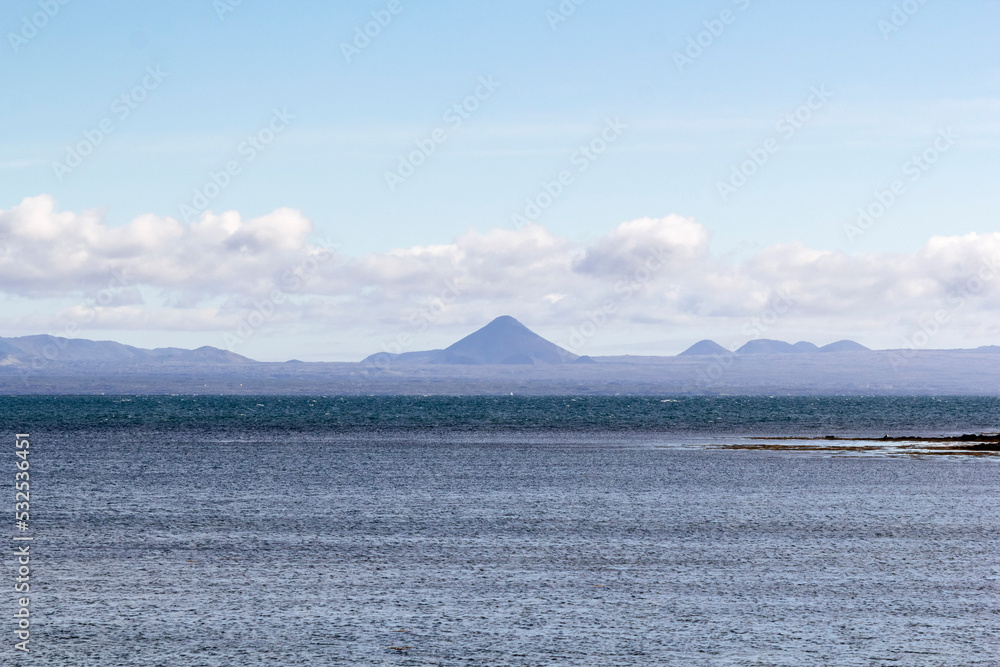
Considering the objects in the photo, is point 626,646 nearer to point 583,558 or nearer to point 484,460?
point 583,558

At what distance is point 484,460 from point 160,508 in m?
29.3

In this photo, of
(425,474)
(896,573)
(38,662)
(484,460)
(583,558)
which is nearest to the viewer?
(38,662)

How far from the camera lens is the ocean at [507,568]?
695 inches

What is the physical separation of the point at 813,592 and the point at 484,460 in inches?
1691

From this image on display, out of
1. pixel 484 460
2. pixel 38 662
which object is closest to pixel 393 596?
pixel 38 662

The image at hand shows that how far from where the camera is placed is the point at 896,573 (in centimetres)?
2456

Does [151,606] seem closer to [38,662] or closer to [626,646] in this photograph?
[38,662]

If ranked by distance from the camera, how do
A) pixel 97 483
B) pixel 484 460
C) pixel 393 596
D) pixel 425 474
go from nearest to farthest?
1. pixel 393 596
2. pixel 97 483
3. pixel 425 474
4. pixel 484 460

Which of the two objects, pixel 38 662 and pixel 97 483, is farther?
pixel 97 483

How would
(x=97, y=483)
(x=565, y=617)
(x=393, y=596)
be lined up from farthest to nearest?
(x=97, y=483) → (x=393, y=596) → (x=565, y=617)

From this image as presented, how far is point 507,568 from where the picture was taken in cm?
2497

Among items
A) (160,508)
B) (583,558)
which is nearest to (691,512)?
(583,558)

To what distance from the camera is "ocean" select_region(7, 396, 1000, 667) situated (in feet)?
57.9

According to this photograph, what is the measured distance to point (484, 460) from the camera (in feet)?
212
